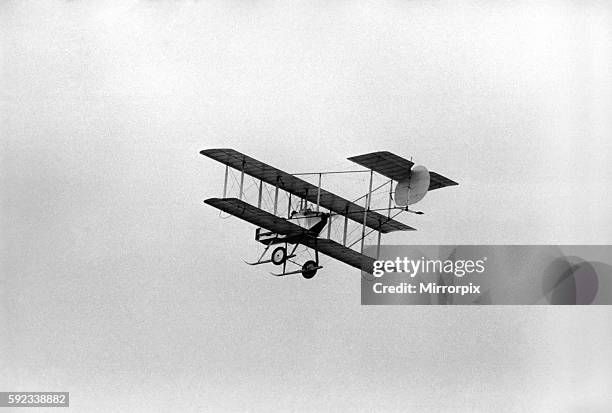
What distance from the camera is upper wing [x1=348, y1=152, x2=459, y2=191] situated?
1375cm

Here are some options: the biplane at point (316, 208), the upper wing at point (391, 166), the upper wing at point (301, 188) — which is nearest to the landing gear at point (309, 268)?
the biplane at point (316, 208)

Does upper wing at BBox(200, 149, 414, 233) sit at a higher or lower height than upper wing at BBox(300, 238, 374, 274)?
higher

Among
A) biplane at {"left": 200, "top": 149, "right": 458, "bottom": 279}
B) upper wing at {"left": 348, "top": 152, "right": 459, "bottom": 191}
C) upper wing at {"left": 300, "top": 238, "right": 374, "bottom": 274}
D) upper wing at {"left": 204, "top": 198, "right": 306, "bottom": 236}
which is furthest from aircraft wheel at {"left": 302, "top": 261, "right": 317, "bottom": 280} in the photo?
upper wing at {"left": 348, "top": 152, "right": 459, "bottom": 191}

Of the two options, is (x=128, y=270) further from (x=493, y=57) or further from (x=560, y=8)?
(x=560, y=8)

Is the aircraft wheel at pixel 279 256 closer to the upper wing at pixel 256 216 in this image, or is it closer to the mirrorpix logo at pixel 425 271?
the upper wing at pixel 256 216

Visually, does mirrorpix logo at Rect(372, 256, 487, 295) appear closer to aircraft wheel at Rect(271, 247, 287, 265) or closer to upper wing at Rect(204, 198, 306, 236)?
aircraft wheel at Rect(271, 247, 287, 265)

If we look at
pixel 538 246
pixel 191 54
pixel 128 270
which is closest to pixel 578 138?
pixel 538 246

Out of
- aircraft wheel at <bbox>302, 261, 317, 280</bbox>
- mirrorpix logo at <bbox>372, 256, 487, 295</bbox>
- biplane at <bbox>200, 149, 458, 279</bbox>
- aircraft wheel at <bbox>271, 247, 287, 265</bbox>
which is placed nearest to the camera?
biplane at <bbox>200, 149, 458, 279</bbox>

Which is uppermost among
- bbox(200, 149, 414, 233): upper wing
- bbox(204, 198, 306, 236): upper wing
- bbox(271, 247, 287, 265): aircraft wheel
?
bbox(200, 149, 414, 233): upper wing

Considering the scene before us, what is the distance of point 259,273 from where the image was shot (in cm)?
1521

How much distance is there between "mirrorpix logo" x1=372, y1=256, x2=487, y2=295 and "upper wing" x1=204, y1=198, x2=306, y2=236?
1.56 m

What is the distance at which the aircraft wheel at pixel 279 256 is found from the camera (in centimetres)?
1459

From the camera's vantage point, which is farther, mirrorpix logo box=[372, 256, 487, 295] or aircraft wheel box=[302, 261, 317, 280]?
mirrorpix logo box=[372, 256, 487, 295]

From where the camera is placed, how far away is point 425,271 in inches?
592
